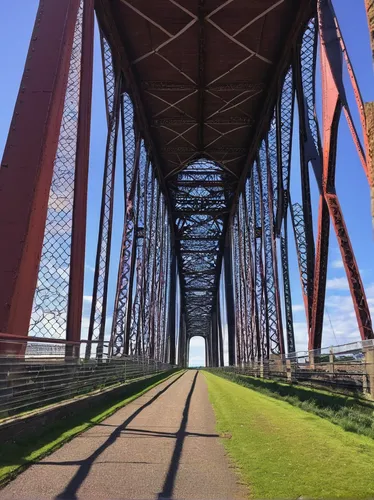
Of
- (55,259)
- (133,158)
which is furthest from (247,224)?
(55,259)

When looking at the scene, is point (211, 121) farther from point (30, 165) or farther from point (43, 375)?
point (43, 375)

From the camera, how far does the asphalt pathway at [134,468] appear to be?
130 inches

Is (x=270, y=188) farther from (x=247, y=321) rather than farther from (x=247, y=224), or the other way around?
(x=247, y=321)

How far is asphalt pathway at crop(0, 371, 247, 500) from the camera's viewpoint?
3.30 metres

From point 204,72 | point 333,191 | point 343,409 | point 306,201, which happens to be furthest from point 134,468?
point 204,72

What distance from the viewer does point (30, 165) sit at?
25.5ft

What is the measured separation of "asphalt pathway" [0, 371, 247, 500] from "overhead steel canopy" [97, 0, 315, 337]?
50.9ft

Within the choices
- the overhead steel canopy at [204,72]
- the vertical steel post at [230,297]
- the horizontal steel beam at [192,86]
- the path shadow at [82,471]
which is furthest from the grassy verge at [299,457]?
the vertical steel post at [230,297]

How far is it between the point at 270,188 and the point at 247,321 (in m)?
12.2

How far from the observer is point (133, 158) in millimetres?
22328

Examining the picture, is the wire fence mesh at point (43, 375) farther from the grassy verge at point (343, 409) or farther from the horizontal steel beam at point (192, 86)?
the horizontal steel beam at point (192, 86)

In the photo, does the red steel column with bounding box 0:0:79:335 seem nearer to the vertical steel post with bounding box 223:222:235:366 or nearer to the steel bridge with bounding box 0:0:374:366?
the steel bridge with bounding box 0:0:374:366

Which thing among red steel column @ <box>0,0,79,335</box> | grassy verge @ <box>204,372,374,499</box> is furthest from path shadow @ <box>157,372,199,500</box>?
red steel column @ <box>0,0,79,335</box>

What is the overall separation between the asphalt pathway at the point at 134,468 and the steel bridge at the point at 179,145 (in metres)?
1.85
